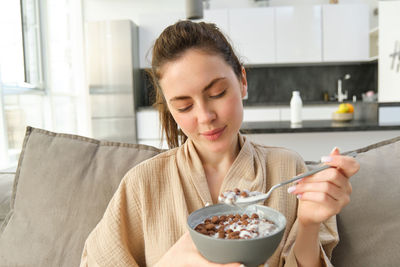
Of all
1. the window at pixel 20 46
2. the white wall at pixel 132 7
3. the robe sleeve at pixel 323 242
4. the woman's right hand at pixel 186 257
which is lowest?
the robe sleeve at pixel 323 242

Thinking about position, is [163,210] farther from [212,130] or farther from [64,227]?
[64,227]

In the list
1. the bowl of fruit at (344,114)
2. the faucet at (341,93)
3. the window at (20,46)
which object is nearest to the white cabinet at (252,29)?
the faucet at (341,93)

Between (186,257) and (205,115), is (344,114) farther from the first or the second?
(186,257)

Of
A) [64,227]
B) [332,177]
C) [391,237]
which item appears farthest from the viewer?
[64,227]

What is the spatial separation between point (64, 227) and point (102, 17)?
188 inches

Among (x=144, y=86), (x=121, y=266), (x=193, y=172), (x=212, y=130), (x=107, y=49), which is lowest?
(x=121, y=266)

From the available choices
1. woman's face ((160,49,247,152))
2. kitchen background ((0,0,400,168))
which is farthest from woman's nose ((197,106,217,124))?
kitchen background ((0,0,400,168))

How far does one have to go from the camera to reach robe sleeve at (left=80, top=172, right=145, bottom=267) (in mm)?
959

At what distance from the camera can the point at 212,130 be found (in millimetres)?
934

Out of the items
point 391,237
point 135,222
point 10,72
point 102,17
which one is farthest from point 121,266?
point 102,17

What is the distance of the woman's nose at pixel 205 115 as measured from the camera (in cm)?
91

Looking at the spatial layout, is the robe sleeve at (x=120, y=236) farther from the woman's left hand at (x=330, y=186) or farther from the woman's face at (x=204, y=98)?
the woman's left hand at (x=330, y=186)

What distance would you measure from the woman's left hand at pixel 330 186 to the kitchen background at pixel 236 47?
3111 mm

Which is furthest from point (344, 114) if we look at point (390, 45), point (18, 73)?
point (18, 73)
